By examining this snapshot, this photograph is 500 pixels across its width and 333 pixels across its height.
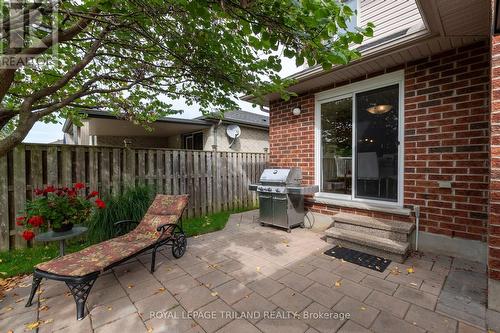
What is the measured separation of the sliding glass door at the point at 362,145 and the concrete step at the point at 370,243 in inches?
30.7

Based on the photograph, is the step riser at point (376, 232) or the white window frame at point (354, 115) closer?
the step riser at point (376, 232)

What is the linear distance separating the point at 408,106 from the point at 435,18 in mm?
1315

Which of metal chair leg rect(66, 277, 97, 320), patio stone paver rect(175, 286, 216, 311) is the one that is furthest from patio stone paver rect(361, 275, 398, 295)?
metal chair leg rect(66, 277, 97, 320)

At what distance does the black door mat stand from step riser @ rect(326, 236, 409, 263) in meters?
0.06

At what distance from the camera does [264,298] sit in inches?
89.2

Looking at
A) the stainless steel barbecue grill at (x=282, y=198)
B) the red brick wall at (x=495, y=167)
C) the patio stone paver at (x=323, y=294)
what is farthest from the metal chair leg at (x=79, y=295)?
the red brick wall at (x=495, y=167)

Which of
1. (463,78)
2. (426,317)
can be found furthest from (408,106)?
(426,317)

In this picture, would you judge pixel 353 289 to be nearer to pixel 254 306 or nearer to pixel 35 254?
pixel 254 306

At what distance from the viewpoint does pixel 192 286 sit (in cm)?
252

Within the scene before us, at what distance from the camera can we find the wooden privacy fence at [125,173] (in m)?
3.70

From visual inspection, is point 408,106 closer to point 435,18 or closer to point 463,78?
point 463,78

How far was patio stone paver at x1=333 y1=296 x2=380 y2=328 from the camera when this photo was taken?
1.94 m

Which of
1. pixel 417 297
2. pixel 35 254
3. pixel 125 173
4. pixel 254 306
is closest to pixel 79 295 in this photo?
pixel 254 306

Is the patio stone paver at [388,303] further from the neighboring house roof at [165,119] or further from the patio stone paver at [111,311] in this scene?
the neighboring house roof at [165,119]
